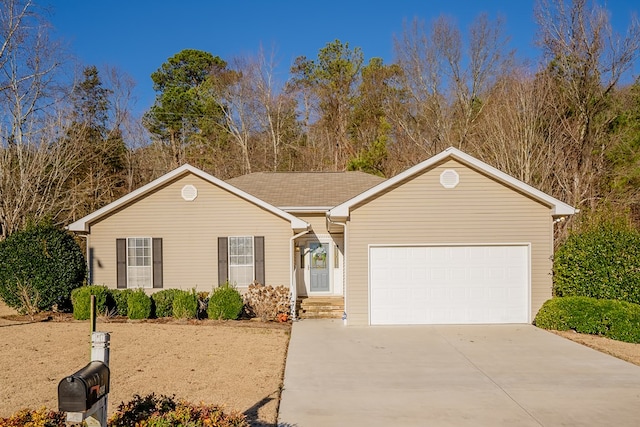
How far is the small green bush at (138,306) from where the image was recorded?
1405 cm

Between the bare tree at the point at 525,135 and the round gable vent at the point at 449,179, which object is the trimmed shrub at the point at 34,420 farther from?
the bare tree at the point at 525,135

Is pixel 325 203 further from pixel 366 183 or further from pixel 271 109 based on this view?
pixel 271 109

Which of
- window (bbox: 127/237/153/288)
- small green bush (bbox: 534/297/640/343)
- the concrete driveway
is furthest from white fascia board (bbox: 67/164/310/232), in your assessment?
small green bush (bbox: 534/297/640/343)

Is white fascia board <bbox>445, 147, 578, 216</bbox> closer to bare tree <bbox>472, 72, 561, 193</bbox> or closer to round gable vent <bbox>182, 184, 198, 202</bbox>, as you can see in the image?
round gable vent <bbox>182, 184, 198, 202</bbox>

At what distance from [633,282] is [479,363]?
5.15 m

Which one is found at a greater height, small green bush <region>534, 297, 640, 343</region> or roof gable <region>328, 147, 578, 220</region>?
roof gable <region>328, 147, 578, 220</region>

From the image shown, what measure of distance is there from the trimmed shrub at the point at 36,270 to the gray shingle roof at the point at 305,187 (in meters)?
6.08

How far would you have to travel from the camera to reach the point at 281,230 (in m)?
15.2

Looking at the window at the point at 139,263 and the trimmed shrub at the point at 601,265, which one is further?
the window at the point at 139,263

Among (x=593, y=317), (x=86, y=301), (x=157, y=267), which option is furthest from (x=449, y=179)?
(x=86, y=301)

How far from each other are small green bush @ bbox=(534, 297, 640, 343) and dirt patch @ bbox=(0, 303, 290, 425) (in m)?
6.43

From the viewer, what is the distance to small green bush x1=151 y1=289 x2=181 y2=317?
46.9ft

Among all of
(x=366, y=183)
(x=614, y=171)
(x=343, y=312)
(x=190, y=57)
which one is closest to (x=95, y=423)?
(x=343, y=312)

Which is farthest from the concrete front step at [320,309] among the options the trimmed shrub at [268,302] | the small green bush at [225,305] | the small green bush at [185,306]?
the small green bush at [185,306]
